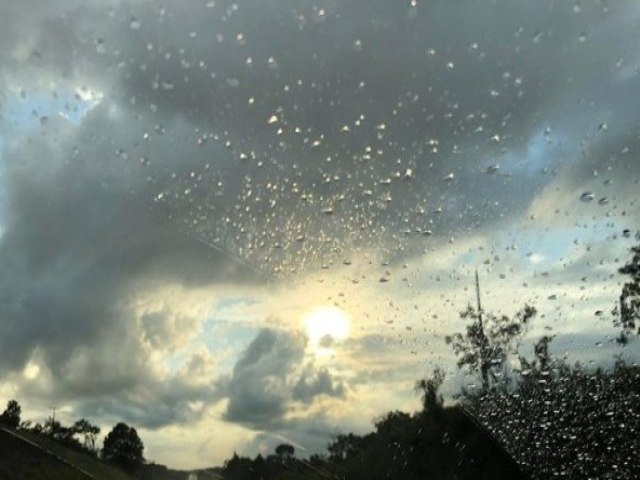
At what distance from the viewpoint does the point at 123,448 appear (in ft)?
24.1

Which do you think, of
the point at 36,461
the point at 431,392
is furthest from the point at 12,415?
the point at 431,392

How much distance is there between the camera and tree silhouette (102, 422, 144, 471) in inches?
288

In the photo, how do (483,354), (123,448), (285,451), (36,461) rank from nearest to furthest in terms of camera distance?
(36,461) → (123,448) → (285,451) → (483,354)

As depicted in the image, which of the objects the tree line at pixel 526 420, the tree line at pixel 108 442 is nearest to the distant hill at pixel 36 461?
the tree line at pixel 108 442

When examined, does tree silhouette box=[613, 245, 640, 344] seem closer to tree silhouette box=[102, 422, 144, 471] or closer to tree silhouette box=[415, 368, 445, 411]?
tree silhouette box=[415, 368, 445, 411]

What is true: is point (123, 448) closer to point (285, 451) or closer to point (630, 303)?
point (285, 451)

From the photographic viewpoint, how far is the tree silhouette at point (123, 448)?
24.0ft

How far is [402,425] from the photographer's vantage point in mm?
9086

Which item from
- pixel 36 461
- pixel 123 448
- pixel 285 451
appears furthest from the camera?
pixel 285 451

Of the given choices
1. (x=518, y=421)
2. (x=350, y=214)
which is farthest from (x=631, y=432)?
(x=350, y=214)

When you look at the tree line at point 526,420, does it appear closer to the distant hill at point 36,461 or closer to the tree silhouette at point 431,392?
the tree silhouette at point 431,392

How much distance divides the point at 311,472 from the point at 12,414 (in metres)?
2.60

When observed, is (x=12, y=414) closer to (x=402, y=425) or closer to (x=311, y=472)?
(x=311, y=472)

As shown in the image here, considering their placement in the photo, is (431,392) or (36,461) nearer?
(36,461)
